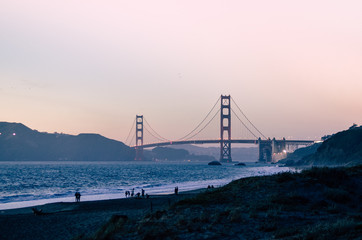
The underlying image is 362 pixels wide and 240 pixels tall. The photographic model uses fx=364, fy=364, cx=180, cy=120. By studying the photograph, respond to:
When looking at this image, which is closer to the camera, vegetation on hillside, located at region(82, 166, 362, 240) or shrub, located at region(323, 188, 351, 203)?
vegetation on hillside, located at region(82, 166, 362, 240)

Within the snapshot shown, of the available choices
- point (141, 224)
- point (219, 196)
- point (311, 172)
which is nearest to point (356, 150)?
point (311, 172)

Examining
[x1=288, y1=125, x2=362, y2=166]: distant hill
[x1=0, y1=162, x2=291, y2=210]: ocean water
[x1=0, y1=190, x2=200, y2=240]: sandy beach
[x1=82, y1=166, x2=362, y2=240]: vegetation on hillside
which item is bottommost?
[x1=0, y1=162, x2=291, y2=210]: ocean water

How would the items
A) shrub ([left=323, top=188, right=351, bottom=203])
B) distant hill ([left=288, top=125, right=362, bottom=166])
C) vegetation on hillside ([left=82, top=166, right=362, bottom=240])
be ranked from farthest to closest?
distant hill ([left=288, top=125, right=362, bottom=166]) < shrub ([left=323, top=188, right=351, bottom=203]) < vegetation on hillside ([left=82, top=166, right=362, bottom=240])

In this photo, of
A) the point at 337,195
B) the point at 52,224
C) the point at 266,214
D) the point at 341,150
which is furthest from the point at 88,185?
the point at 341,150

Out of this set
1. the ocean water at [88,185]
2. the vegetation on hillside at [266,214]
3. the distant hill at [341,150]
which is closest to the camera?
the vegetation on hillside at [266,214]

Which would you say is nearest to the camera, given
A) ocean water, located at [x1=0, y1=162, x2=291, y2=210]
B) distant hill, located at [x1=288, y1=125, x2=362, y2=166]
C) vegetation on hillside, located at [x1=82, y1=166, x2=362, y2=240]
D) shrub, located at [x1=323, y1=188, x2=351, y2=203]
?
vegetation on hillside, located at [x1=82, y1=166, x2=362, y2=240]

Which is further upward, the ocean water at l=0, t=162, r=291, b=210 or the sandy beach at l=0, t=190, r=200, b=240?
the sandy beach at l=0, t=190, r=200, b=240

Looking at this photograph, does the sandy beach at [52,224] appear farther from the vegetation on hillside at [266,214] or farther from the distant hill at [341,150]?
the distant hill at [341,150]

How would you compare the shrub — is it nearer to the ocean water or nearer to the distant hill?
the ocean water

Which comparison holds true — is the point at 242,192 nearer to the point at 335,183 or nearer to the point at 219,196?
the point at 219,196

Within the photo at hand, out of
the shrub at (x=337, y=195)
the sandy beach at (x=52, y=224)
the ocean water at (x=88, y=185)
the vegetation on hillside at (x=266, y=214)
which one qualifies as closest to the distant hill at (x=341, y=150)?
the ocean water at (x=88, y=185)

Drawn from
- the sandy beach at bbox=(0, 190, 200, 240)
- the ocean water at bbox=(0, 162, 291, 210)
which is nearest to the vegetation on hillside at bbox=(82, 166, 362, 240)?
the sandy beach at bbox=(0, 190, 200, 240)
